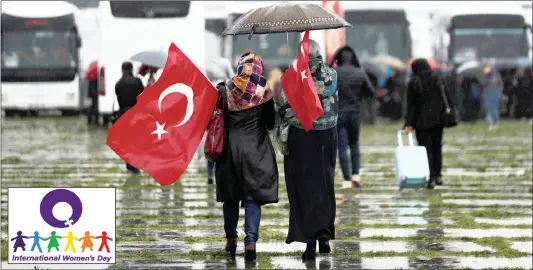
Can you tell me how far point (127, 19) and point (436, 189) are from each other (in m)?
16.2

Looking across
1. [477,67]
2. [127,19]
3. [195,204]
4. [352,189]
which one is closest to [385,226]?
[195,204]

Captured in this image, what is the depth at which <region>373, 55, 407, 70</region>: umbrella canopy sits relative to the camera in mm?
40375

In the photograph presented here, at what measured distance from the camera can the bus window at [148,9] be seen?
107ft

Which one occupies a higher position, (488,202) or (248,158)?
(248,158)

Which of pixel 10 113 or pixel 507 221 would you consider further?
pixel 10 113

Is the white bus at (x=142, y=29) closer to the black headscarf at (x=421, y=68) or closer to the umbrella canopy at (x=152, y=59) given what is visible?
the umbrella canopy at (x=152, y=59)

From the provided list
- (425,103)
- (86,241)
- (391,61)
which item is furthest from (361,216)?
(391,61)

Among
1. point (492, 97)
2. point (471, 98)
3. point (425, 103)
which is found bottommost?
point (471, 98)

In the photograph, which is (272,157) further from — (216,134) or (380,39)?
(380,39)

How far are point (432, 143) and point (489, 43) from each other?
2535 cm

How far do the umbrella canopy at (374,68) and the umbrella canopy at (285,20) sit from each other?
26.5 metres

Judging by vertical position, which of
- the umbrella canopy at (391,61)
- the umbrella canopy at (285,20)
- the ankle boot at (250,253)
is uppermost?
the umbrella canopy at (285,20)

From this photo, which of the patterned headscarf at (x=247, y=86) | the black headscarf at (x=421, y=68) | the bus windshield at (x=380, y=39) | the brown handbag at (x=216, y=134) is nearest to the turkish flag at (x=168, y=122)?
the brown handbag at (x=216, y=134)

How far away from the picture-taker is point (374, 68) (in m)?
38.8
